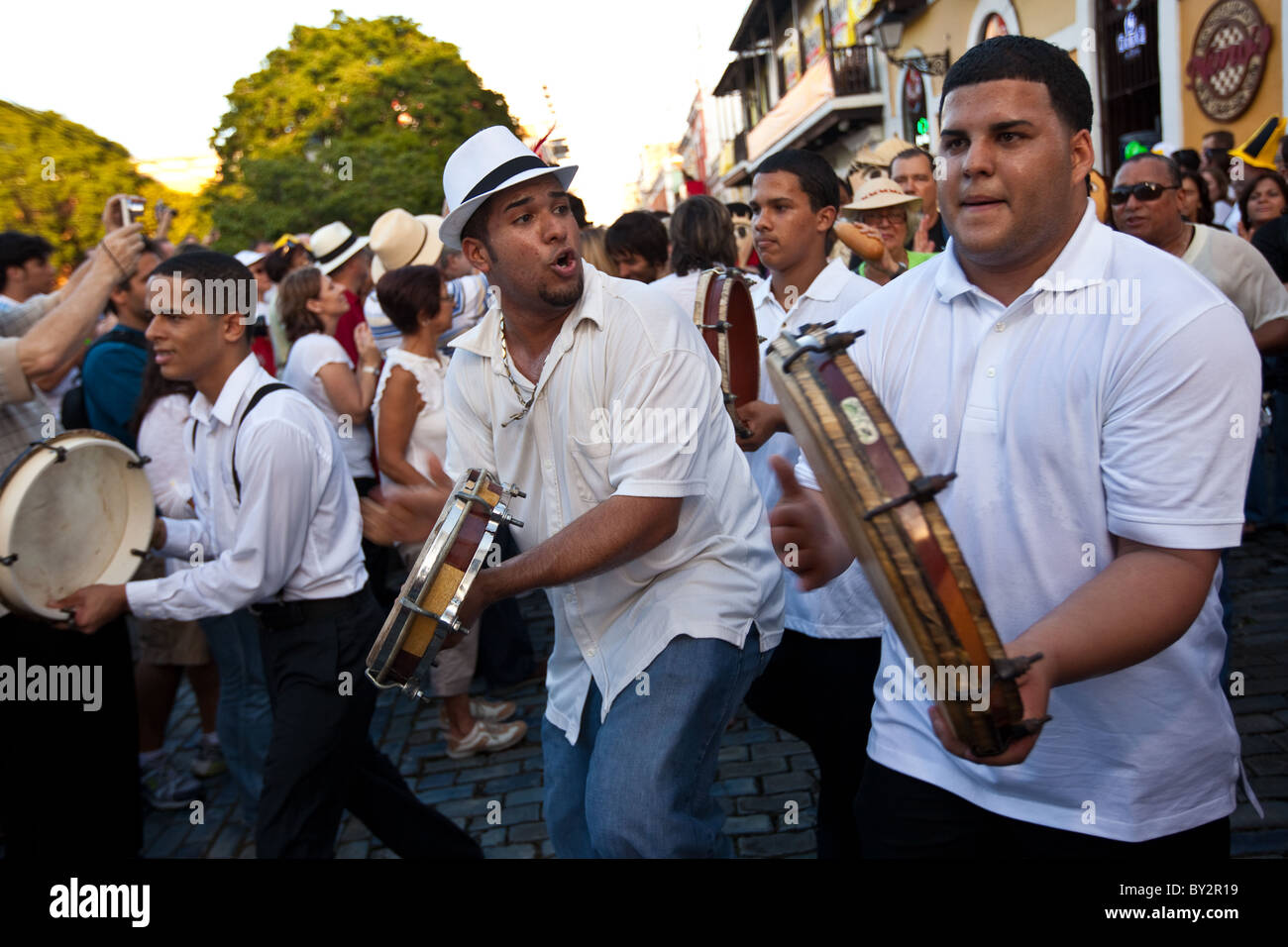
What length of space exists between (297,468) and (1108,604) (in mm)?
2634

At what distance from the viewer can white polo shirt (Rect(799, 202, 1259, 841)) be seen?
2.04 m

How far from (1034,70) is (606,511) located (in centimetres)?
140

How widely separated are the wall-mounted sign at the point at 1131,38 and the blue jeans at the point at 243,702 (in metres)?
14.0

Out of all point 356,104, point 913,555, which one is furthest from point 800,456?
point 356,104

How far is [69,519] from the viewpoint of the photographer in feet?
12.7

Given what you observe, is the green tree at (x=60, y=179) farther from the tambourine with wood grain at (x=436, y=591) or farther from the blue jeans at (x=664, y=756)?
the blue jeans at (x=664, y=756)

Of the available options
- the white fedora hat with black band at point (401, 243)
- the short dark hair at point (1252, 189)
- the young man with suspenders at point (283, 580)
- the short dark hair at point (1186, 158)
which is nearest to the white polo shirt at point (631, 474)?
the young man with suspenders at point (283, 580)

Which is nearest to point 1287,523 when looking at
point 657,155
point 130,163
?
point 130,163

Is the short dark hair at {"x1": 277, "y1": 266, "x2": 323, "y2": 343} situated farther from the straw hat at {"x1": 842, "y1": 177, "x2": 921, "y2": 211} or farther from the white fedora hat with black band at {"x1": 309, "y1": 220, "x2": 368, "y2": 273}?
the straw hat at {"x1": 842, "y1": 177, "x2": 921, "y2": 211}

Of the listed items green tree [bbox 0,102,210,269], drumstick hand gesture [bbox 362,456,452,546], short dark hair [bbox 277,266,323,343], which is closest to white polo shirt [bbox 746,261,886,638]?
drumstick hand gesture [bbox 362,456,452,546]

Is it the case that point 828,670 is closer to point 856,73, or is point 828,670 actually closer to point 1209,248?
point 1209,248

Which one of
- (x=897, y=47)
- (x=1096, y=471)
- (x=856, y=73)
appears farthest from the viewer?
(x=856, y=73)

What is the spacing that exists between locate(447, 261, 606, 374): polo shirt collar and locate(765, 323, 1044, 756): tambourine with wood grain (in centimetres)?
132

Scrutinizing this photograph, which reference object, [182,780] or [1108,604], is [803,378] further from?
[182,780]
